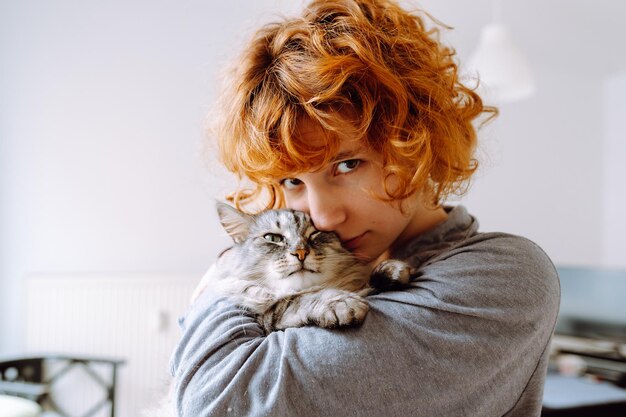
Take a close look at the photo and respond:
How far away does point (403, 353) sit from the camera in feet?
2.55

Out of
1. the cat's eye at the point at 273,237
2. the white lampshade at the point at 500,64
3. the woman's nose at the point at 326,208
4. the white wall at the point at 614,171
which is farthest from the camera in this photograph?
the white wall at the point at 614,171

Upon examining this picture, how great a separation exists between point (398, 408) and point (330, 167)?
0.46 metres

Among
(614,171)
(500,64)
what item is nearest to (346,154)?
(500,64)

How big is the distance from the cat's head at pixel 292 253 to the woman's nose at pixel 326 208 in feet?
0.21

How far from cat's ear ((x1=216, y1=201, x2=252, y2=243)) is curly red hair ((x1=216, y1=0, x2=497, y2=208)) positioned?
0.92 feet

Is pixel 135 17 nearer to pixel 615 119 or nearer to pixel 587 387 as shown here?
pixel 587 387

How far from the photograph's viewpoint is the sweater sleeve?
75 centimetres

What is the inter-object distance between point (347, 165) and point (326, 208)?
101mm

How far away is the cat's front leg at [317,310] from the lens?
2.75 feet

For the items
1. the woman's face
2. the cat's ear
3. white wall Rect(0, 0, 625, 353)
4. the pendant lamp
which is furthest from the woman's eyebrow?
white wall Rect(0, 0, 625, 353)

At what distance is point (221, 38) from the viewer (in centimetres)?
353

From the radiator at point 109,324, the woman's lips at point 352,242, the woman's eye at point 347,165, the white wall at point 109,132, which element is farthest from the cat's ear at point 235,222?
the radiator at point 109,324

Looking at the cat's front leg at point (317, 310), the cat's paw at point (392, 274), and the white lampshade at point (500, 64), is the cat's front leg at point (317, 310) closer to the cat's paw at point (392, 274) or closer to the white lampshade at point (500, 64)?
the cat's paw at point (392, 274)

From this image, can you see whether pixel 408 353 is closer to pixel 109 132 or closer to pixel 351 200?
pixel 351 200
